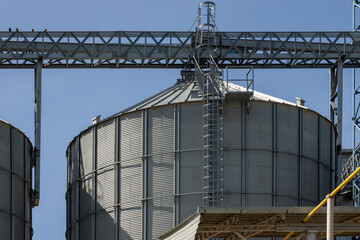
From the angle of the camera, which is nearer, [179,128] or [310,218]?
[310,218]

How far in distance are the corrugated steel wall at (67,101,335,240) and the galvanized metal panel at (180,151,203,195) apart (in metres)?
0.05

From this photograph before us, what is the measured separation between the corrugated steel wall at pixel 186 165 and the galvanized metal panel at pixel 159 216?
5cm

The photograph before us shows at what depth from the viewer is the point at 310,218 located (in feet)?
129

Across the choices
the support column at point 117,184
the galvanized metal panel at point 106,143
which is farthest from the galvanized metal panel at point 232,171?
the galvanized metal panel at point 106,143

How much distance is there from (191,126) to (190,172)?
7.64ft

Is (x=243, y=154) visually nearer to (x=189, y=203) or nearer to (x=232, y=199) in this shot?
(x=232, y=199)

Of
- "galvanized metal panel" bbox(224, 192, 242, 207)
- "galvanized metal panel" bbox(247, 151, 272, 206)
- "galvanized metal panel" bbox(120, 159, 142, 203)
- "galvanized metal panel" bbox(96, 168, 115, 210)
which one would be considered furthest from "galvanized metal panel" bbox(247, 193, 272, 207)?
"galvanized metal panel" bbox(96, 168, 115, 210)

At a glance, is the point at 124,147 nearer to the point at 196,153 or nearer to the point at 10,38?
the point at 196,153

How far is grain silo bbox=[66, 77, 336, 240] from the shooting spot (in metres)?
52.3

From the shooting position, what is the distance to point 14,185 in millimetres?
56562

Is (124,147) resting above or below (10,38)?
below

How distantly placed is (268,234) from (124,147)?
1455cm

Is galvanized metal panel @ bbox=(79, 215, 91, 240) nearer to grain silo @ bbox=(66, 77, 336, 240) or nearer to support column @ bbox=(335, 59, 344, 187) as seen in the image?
grain silo @ bbox=(66, 77, 336, 240)

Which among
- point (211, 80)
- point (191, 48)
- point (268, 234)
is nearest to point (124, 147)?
point (211, 80)
